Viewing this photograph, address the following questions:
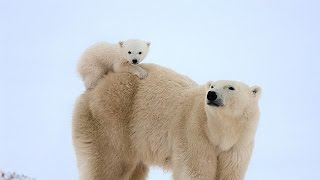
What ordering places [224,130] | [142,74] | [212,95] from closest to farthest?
[212,95] < [224,130] < [142,74]

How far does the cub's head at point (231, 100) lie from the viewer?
6.07 meters

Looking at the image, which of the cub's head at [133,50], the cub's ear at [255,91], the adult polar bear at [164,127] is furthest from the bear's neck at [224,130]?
the cub's head at [133,50]

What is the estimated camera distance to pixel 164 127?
22.9 ft

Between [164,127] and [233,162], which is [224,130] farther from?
[164,127]

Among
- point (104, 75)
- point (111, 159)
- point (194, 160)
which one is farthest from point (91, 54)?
point (194, 160)

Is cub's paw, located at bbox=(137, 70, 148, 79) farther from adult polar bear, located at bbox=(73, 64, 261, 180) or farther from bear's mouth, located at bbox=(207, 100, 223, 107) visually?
bear's mouth, located at bbox=(207, 100, 223, 107)

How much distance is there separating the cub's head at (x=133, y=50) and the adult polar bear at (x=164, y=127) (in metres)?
0.18

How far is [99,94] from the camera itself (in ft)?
24.3

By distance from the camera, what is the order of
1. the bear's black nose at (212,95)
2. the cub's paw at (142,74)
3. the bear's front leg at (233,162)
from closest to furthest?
the bear's black nose at (212,95)
the bear's front leg at (233,162)
the cub's paw at (142,74)

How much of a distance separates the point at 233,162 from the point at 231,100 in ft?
2.23

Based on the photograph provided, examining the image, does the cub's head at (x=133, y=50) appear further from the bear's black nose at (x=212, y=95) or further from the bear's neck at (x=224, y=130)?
the bear's black nose at (x=212, y=95)

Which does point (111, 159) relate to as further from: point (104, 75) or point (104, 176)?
point (104, 75)

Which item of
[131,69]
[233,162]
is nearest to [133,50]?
[131,69]

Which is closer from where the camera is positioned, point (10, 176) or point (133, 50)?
point (10, 176)
